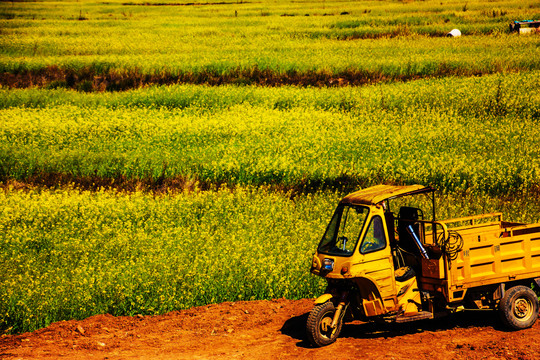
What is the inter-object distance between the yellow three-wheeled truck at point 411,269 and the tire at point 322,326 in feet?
0.04

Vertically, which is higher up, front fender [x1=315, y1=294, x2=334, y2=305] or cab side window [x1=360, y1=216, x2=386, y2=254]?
cab side window [x1=360, y1=216, x2=386, y2=254]

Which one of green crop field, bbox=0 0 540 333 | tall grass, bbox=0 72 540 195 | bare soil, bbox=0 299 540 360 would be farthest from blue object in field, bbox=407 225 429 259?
tall grass, bbox=0 72 540 195

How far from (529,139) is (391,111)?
209 inches

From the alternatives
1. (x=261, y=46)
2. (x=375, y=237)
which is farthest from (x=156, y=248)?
(x=261, y=46)

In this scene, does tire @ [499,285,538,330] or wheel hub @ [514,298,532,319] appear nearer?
tire @ [499,285,538,330]

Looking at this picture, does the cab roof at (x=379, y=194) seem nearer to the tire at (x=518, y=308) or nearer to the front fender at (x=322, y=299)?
the front fender at (x=322, y=299)

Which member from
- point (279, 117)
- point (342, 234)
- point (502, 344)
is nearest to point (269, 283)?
point (342, 234)

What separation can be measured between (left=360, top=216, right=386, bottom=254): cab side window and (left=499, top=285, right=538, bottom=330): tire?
207 cm

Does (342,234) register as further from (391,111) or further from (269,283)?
(391,111)

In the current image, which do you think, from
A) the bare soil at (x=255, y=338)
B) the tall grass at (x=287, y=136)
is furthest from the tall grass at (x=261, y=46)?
the bare soil at (x=255, y=338)

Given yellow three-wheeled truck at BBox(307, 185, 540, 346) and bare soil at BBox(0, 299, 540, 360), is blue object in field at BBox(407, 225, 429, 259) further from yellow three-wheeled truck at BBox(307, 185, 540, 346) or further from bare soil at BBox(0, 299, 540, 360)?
bare soil at BBox(0, 299, 540, 360)

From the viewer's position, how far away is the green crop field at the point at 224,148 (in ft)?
35.1

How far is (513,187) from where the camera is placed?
51.0ft

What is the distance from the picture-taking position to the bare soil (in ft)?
26.5
